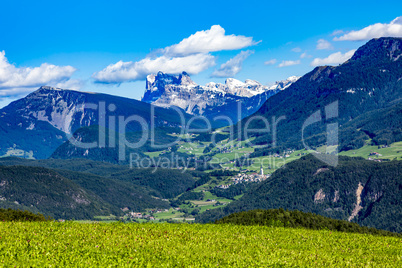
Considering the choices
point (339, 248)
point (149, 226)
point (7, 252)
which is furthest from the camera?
point (149, 226)

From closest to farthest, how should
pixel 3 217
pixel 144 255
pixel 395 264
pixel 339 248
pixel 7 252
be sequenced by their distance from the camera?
pixel 7 252, pixel 144 255, pixel 395 264, pixel 339 248, pixel 3 217

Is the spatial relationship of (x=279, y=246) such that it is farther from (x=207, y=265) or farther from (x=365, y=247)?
(x=207, y=265)

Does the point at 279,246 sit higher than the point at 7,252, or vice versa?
the point at 7,252

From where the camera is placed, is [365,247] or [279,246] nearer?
[279,246]

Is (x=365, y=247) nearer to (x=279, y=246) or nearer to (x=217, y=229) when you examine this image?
(x=279, y=246)

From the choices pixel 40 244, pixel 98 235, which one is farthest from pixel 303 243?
pixel 40 244

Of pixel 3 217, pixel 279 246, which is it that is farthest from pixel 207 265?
pixel 3 217
